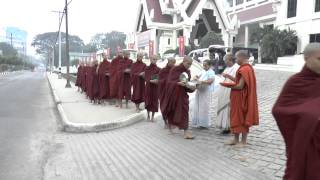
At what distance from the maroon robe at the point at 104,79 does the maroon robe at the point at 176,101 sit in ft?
20.3

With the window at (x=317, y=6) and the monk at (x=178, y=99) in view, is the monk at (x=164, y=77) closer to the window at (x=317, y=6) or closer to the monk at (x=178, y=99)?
the monk at (x=178, y=99)

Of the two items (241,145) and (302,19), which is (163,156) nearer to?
(241,145)

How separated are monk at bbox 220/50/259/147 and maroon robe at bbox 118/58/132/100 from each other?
630cm

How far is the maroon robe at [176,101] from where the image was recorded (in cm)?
902

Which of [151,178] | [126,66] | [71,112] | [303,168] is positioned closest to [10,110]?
[71,112]

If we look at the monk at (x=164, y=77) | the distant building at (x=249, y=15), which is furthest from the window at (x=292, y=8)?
the monk at (x=164, y=77)

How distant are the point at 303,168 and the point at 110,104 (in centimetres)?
1201

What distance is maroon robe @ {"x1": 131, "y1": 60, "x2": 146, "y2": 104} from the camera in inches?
488

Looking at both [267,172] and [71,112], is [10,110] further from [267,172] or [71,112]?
[267,172]

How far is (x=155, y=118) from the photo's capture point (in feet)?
39.5

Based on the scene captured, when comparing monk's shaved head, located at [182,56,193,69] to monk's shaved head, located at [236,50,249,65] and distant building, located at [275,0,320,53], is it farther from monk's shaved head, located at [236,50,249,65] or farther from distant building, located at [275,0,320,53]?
distant building, located at [275,0,320,53]

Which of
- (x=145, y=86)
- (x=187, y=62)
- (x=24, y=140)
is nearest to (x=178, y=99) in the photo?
(x=187, y=62)

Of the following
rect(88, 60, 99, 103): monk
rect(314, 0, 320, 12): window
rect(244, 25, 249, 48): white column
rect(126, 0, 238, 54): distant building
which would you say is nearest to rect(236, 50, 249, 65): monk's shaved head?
rect(88, 60, 99, 103): monk

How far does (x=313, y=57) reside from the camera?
13.3ft
